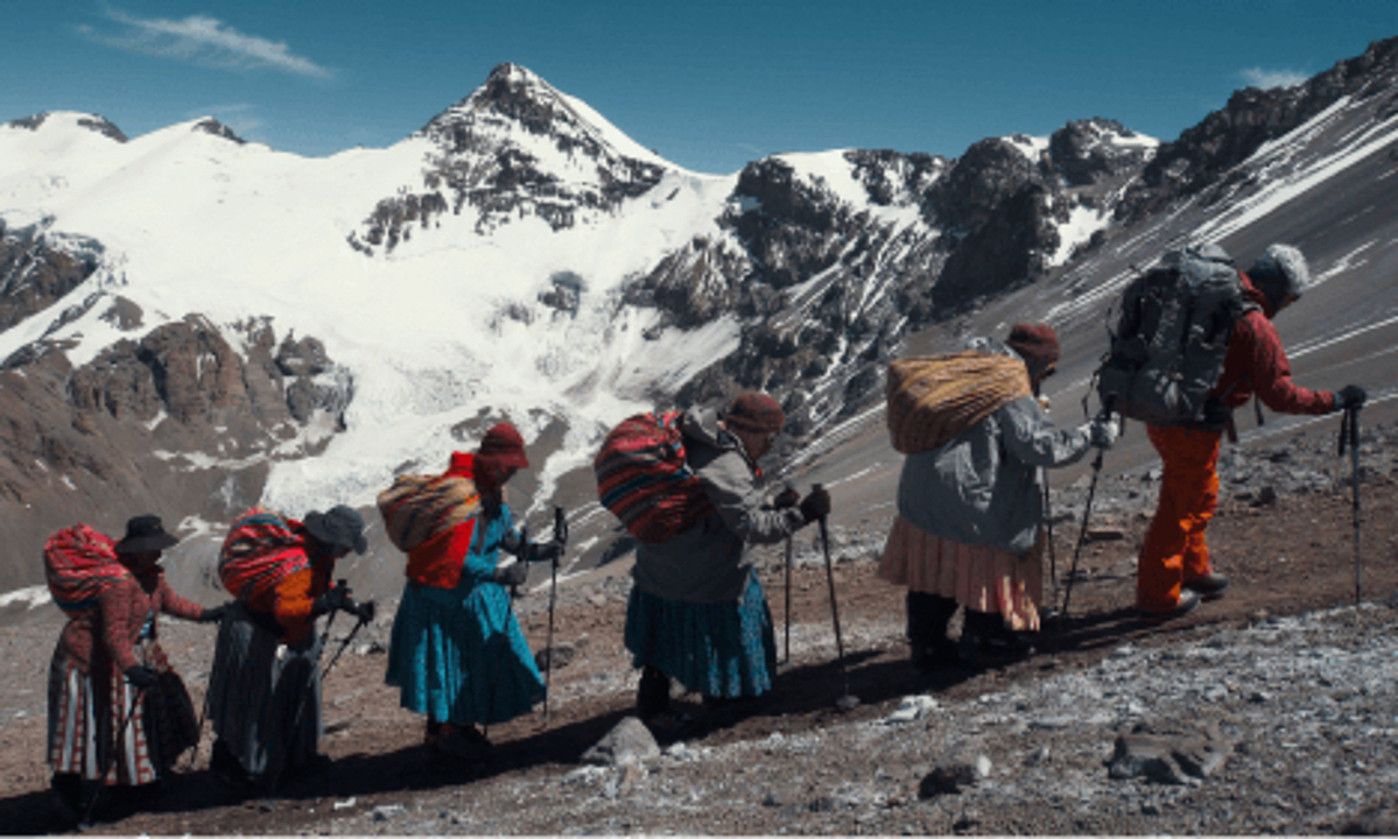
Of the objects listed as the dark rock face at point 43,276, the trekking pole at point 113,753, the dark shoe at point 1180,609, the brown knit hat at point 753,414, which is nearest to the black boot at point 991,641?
the dark shoe at point 1180,609

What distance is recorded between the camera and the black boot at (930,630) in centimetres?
598

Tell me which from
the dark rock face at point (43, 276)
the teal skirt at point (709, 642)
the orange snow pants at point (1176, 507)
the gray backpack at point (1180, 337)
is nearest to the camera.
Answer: the gray backpack at point (1180, 337)

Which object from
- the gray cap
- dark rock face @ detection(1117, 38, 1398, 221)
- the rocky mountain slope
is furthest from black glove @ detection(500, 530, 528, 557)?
dark rock face @ detection(1117, 38, 1398, 221)

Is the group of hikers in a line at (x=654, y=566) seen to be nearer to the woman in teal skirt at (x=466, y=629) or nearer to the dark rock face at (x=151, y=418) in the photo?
the woman in teal skirt at (x=466, y=629)

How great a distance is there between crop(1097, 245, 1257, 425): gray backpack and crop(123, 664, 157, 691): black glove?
5521 millimetres

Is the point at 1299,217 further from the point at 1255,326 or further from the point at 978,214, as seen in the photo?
the point at 978,214

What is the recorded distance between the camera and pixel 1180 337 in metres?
5.86

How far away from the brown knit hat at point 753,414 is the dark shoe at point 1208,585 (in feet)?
9.40

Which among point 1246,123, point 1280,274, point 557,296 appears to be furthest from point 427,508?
point 557,296

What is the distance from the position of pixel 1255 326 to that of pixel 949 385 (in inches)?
70.5

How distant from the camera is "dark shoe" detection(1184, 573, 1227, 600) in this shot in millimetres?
6355

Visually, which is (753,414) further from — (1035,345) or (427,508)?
(427,508)

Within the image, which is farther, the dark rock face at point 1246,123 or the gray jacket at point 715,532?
the dark rock face at point 1246,123

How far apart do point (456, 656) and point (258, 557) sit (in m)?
1.30
